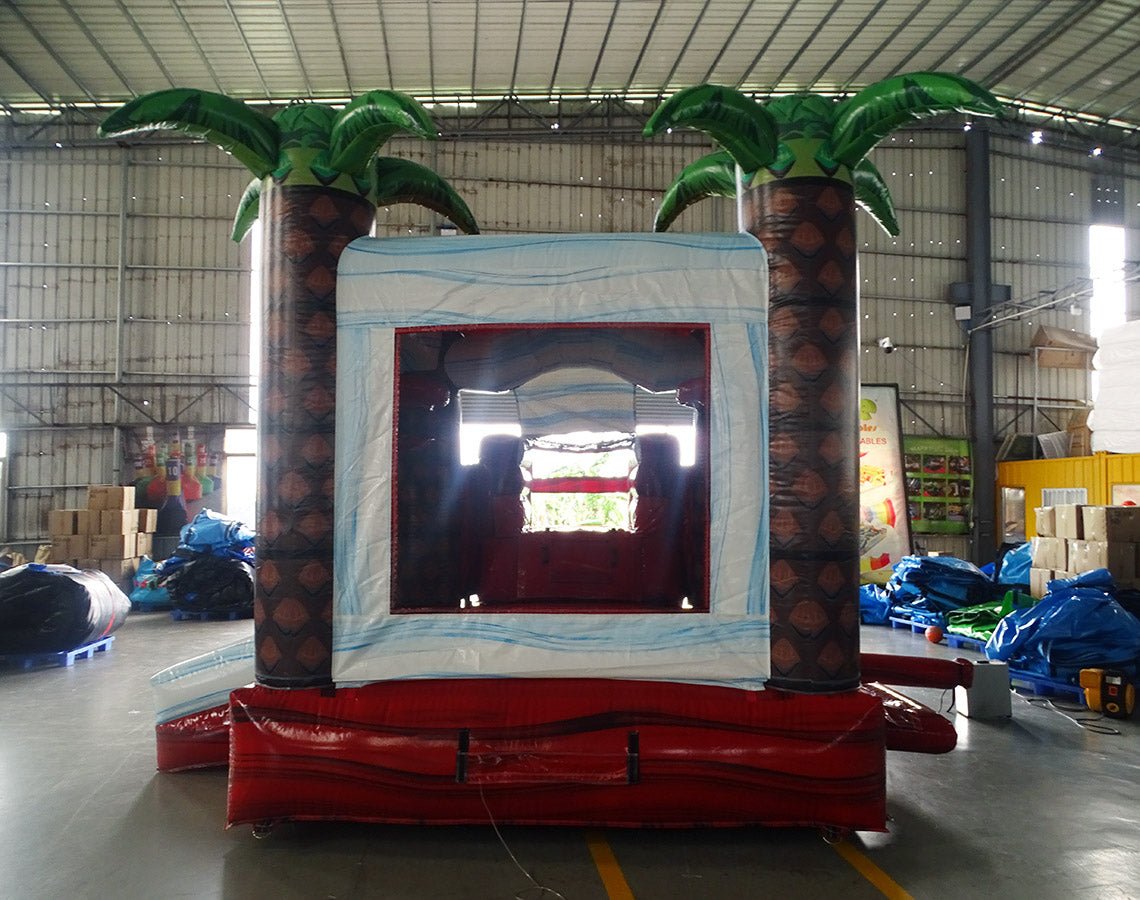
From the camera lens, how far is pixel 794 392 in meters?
3.65

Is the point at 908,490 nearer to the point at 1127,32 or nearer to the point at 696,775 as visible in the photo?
A: the point at 1127,32

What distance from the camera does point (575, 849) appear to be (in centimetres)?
362

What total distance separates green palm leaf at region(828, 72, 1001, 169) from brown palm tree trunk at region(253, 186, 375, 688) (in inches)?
96.9

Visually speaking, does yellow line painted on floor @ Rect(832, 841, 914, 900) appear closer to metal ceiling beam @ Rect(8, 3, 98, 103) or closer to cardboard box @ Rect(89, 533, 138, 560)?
cardboard box @ Rect(89, 533, 138, 560)

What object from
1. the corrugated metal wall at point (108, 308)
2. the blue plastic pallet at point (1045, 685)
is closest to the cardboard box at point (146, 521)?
the corrugated metal wall at point (108, 308)

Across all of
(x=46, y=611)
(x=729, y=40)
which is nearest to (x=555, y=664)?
(x=46, y=611)

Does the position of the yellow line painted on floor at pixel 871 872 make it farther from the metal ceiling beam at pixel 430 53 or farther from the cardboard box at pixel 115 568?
the cardboard box at pixel 115 568

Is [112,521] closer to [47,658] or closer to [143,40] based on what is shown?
[47,658]

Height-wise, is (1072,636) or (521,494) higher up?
(521,494)

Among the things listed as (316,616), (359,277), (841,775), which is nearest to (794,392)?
(841,775)

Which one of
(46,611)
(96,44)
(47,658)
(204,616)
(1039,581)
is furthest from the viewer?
(96,44)

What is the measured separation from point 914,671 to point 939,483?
13185mm

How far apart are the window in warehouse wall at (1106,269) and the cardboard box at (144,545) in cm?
1975

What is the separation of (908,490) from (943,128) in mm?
7807
